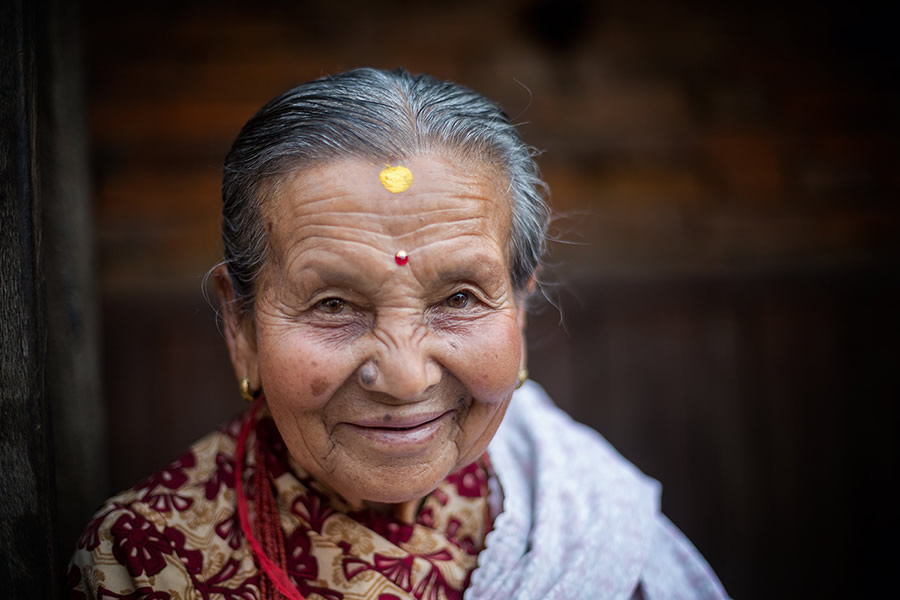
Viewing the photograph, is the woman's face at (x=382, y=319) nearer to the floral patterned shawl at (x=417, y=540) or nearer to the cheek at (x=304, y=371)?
the cheek at (x=304, y=371)

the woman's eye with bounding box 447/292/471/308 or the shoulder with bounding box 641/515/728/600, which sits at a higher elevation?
the woman's eye with bounding box 447/292/471/308

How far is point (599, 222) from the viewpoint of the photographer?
390 cm

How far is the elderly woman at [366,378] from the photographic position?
4.68 ft

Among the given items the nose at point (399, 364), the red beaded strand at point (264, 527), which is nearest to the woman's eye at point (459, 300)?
the nose at point (399, 364)

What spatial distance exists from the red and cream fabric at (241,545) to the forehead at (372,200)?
64 cm

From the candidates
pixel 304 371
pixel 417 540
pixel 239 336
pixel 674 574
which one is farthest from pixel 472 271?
pixel 674 574

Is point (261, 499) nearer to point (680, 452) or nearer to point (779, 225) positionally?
point (680, 452)

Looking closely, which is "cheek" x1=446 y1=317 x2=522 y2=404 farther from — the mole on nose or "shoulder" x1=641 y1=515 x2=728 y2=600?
"shoulder" x1=641 y1=515 x2=728 y2=600

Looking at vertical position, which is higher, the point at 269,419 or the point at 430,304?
the point at 430,304

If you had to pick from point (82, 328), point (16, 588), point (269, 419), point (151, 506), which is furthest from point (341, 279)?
point (82, 328)

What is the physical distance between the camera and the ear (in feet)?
5.44

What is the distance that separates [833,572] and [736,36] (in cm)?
327

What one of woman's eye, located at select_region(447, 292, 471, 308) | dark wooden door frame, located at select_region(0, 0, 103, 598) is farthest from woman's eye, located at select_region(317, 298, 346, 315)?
dark wooden door frame, located at select_region(0, 0, 103, 598)

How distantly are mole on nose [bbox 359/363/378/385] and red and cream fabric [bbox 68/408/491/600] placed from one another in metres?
0.43
